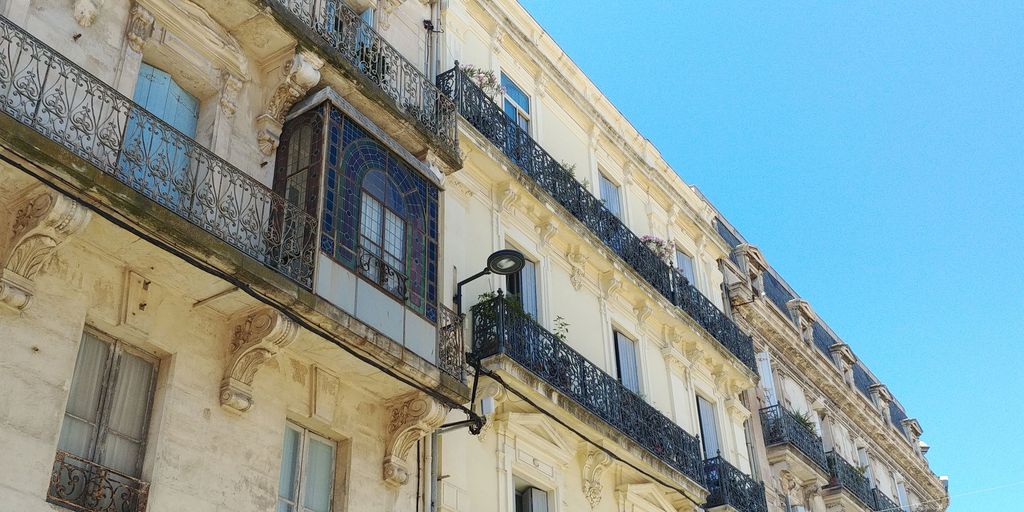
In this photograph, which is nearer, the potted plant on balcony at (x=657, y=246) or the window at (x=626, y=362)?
the window at (x=626, y=362)

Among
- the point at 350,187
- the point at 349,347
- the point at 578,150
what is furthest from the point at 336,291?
the point at 578,150

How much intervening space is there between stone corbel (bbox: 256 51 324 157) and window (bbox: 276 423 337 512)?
311 cm

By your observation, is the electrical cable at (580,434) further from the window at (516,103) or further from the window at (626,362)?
the window at (516,103)

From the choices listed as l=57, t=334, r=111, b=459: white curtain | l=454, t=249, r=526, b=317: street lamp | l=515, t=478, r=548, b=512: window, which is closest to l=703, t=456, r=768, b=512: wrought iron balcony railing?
l=515, t=478, r=548, b=512: window

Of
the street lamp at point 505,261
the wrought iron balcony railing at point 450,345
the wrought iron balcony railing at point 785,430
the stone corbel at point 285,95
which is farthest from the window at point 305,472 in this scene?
the wrought iron balcony railing at point 785,430

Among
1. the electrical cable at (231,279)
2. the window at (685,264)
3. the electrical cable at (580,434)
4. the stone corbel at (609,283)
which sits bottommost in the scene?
the electrical cable at (231,279)

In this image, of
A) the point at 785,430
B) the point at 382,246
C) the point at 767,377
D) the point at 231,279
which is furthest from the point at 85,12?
the point at 767,377

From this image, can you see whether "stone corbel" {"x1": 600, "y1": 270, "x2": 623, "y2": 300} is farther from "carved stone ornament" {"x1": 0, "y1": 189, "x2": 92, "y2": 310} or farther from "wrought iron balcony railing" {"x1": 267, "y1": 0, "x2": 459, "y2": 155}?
"carved stone ornament" {"x1": 0, "y1": 189, "x2": 92, "y2": 310}

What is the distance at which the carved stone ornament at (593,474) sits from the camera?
14.9m

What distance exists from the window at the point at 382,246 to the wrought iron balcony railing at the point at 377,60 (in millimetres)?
1620

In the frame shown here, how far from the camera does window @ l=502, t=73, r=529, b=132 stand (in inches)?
699

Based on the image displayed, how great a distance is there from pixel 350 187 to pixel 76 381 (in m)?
3.62

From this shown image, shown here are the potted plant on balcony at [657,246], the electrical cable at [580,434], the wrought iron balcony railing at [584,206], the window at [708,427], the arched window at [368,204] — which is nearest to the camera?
the arched window at [368,204]

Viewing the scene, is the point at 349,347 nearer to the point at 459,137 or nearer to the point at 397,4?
the point at 459,137
